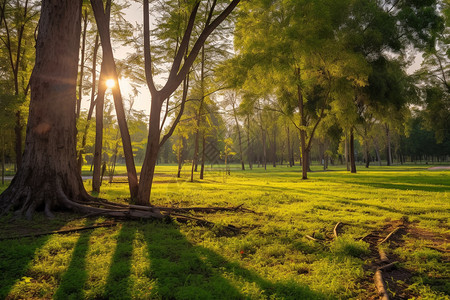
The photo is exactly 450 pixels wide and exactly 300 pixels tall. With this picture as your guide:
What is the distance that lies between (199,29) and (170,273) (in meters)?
14.5

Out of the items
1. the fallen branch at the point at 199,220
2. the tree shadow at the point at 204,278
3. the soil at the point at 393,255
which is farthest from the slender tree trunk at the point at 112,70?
the soil at the point at 393,255

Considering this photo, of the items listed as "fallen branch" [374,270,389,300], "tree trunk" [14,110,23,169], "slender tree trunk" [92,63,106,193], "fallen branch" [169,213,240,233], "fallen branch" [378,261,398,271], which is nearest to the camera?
"fallen branch" [374,270,389,300]

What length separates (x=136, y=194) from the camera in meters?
8.59

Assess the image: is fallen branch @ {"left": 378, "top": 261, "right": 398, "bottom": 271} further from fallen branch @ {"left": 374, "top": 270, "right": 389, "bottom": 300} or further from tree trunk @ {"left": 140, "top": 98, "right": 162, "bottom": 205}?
tree trunk @ {"left": 140, "top": 98, "right": 162, "bottom": 205}

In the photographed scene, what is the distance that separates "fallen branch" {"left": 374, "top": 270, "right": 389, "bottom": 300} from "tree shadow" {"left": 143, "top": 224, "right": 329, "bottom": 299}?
2.15ft

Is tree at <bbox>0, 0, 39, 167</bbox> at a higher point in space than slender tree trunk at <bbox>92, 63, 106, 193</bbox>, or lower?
higher

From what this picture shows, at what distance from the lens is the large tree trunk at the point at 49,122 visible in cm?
654

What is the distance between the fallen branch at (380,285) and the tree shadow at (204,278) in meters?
0.66

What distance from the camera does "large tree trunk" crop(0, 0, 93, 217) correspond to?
6.54 m

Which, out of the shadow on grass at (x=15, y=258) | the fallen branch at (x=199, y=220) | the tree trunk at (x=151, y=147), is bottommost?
the fallen branch at (x=199, y=220)

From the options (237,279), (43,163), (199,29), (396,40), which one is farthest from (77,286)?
(396,40)

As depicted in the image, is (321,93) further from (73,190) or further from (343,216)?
(73,190)

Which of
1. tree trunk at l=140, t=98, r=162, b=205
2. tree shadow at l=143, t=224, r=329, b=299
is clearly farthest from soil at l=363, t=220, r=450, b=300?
tree trunk at l=140, t=98, r=162, b=205

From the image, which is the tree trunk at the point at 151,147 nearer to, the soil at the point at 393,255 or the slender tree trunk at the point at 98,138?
Answer: the slender tree trunk at the point at 98,138
